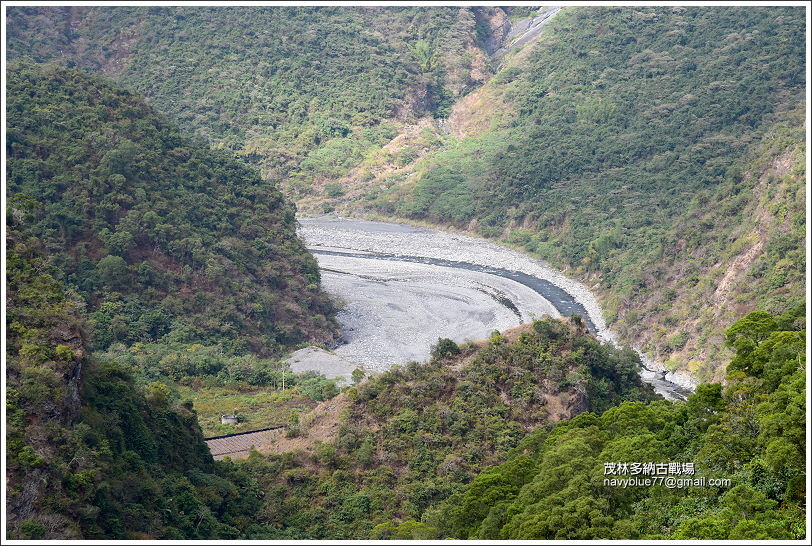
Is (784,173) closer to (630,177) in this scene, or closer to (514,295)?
(514,295)

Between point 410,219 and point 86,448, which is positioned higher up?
point 86,448

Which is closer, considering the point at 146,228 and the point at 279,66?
the point at 146,228

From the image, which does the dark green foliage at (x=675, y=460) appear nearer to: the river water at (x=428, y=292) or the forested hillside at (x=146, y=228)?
the river water at (x=428, y=292)

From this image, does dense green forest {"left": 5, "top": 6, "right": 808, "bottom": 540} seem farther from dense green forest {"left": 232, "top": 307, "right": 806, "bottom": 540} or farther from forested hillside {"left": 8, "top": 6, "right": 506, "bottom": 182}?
forested hillside {"left": 8, "top": 6, "right": 506, "bottom": 182}

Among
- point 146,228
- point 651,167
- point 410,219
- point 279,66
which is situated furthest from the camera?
point 279,66

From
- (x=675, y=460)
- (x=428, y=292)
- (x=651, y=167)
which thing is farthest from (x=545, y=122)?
(x=675, y=460)

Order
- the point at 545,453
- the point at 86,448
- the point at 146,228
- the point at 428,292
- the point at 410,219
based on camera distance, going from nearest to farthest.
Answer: the point at 86,448
the point at 545,453
the point at 146,228
the point at 428,292
the point at 410,219

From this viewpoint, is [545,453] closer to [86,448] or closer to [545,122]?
[86,448]

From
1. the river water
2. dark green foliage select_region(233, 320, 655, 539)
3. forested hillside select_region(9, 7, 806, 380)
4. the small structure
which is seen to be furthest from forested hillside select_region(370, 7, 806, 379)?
the small structure

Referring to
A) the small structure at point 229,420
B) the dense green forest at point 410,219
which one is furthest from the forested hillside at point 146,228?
the small structure at point 229,420
